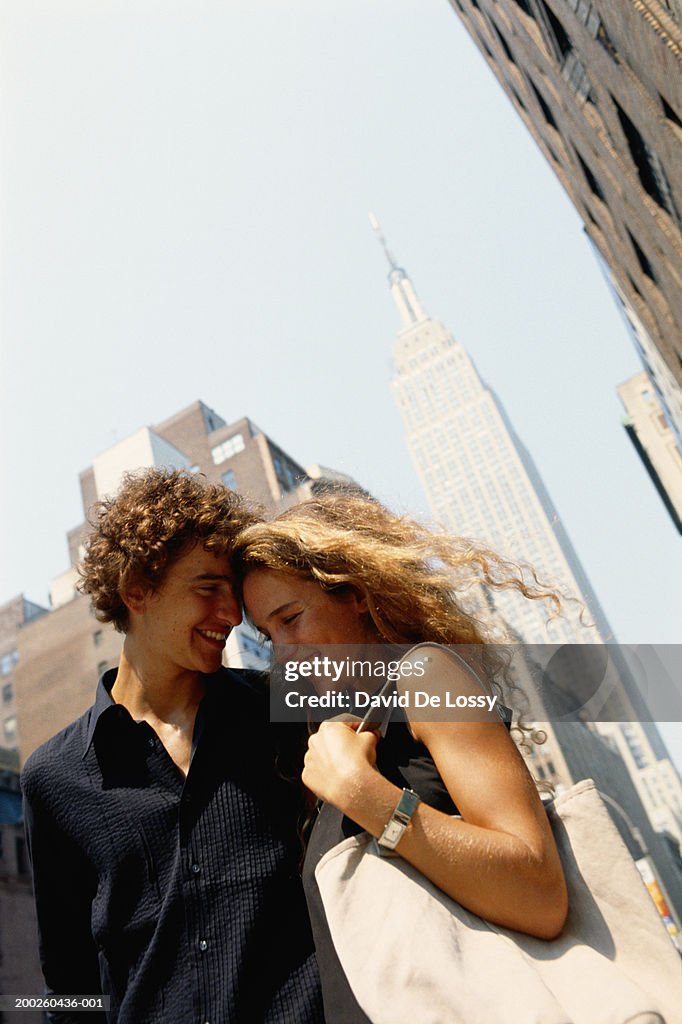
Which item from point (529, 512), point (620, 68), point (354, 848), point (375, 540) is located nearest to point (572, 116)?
point (620, 68)

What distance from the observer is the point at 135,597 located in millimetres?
2998

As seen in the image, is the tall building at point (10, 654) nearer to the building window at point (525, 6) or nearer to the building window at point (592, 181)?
the building window at point (592, 181)

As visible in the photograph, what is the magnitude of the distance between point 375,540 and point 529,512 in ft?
580

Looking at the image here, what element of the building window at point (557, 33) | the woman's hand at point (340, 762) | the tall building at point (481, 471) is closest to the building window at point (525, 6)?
the building window at point (557, 33)

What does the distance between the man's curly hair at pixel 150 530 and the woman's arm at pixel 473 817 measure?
1055 millimetres

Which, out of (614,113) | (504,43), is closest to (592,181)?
(504,43)

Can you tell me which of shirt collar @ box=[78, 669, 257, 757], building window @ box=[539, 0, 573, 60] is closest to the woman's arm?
shirt collar @ box=[78, 669, 257, 757]

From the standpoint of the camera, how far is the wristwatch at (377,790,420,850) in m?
1.87

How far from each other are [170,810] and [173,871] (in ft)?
0.64

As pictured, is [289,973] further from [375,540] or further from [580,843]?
[375,540]

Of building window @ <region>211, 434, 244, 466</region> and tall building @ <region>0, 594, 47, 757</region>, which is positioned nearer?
tall building @ <region>0, 594, 47, 757</region>

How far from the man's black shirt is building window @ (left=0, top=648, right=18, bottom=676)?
5631 cm

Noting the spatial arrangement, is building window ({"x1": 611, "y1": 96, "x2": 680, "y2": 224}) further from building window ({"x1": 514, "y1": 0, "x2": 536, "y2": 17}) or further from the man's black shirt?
the man's black shirt

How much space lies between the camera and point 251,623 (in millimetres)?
2871
